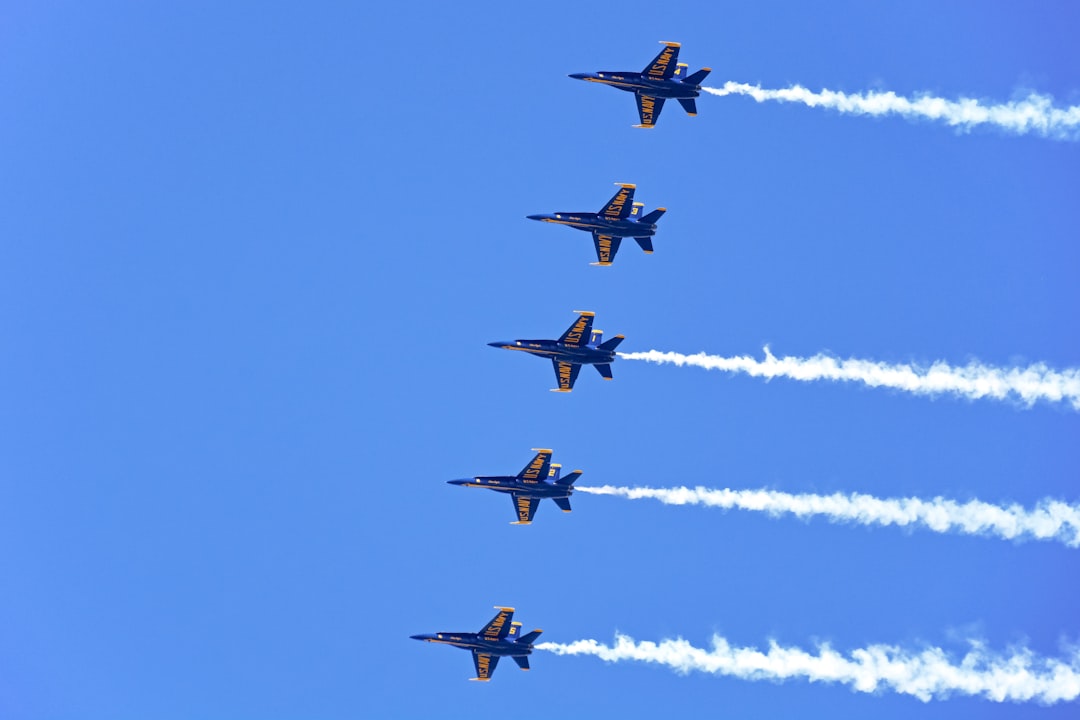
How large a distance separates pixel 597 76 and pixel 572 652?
34208 mm

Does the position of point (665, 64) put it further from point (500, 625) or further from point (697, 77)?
point (500, 625)

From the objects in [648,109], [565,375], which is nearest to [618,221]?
[648,109]

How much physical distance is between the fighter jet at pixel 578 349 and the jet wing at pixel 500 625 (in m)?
13.6

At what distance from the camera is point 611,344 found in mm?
92500

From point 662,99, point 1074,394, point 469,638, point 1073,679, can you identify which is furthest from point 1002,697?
point 662,99

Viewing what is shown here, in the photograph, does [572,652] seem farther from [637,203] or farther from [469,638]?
[637,203]

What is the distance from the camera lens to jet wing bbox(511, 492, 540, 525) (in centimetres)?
9412

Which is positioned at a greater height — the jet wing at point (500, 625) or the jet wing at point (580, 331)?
the jet wing at point (580, 331)

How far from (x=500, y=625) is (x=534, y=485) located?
27.7 feet

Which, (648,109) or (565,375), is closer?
(648,109)

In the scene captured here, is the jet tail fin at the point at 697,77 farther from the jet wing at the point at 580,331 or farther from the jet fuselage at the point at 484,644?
the jet fuselage at the point at 484,644

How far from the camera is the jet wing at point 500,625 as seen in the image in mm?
92625

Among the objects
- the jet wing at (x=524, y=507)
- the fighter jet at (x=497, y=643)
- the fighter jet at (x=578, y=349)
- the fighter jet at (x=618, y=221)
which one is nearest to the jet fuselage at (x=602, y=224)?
the fighter jet at (x=618, y=221)

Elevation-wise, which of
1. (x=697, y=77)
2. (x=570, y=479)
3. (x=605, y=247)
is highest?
(x=697, y=77)
